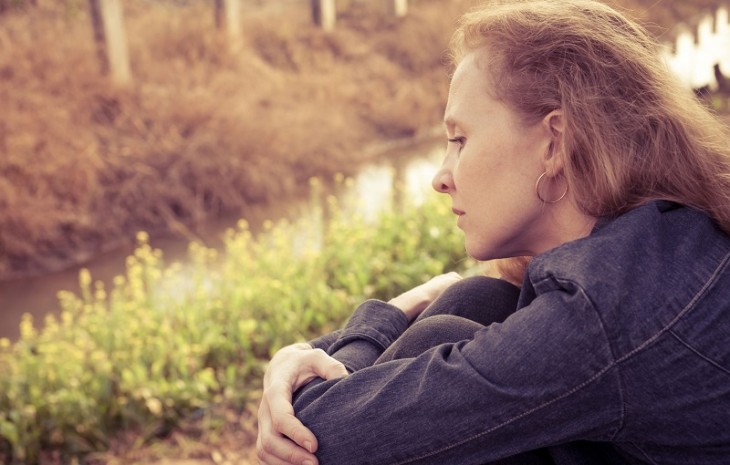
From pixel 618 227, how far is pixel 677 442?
34cm

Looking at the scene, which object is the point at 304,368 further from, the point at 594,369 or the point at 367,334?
the point at 594,369

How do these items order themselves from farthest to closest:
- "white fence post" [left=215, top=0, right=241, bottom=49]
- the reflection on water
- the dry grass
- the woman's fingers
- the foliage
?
"white fence post" [left=215, top=0, right=241, bottom=49] → the dry grass → the reflection on water → the foliage → the woman's fingers

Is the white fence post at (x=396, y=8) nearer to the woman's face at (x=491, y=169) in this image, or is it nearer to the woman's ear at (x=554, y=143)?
the woman's face at (x=491, y=169)

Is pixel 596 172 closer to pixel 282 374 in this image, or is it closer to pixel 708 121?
pixel 708 121

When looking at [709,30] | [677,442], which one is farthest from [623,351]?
[709,30]

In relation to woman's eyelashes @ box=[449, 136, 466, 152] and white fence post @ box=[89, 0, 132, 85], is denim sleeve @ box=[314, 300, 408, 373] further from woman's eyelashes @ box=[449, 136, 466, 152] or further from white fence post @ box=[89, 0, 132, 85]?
white fence post @ box=[89, 0, 132, 85]

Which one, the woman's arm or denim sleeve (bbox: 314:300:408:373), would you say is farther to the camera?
denim sleeve (bbox: 314:300:408:373)

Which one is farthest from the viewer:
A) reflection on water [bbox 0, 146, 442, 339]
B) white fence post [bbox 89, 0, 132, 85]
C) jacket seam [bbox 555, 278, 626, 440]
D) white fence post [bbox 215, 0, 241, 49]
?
white fence post [bbox 215, 0, 241, 49]

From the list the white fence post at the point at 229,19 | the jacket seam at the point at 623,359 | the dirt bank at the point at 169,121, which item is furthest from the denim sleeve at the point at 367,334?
the white fence post at the point at 229,19

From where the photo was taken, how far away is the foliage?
4.03 meters

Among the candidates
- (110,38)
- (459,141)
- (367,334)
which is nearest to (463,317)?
(367,334)

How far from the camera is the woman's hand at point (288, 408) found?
1.45 metres

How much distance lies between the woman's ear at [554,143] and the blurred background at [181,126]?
5039 millimetres

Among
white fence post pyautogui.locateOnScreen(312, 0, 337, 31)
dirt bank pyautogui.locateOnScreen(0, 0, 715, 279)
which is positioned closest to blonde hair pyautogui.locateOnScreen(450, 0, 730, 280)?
dirt bank pyautogui.locateOnScreen(0, 0, 715, 279)
